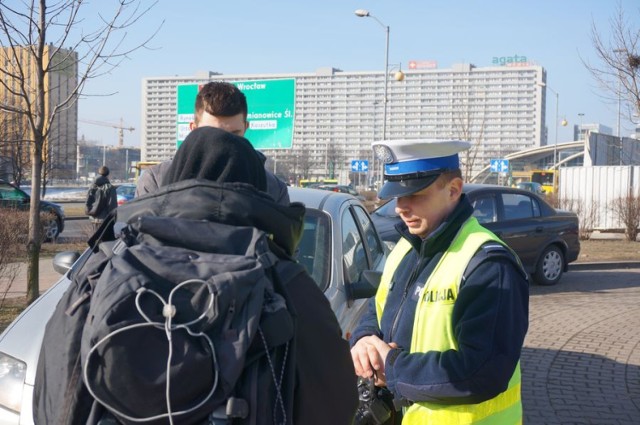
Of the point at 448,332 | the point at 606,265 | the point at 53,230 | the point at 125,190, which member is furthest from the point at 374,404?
the point at 125,190

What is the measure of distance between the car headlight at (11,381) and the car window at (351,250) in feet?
6.95

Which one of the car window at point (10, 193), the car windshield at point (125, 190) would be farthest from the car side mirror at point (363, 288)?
the car windshield at point (125, 190)

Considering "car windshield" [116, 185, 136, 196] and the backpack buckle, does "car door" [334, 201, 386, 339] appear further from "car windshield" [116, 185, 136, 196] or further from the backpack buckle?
"car windshield" [116, 185, 136, 196]

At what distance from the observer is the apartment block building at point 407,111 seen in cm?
8406

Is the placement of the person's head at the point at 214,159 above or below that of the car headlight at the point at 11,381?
above

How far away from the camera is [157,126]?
31.4 m

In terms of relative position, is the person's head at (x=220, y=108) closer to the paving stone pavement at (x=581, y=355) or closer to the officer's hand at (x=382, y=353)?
the officer's hand at (x=382, y=353)

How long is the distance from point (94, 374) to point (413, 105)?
99.2 metres

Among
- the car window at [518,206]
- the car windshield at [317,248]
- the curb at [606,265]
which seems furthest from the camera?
the curb at [606,265]

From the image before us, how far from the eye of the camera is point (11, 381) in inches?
149

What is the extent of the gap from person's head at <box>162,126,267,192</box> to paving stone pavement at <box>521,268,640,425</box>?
4.59m

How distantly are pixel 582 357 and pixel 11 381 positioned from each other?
6049mm

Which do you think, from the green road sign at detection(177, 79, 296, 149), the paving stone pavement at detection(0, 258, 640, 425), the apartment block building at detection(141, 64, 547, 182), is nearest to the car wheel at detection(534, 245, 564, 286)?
the paving stone pavement at detection(0, 258, 640, 425)

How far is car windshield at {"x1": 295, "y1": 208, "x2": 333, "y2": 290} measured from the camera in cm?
484
